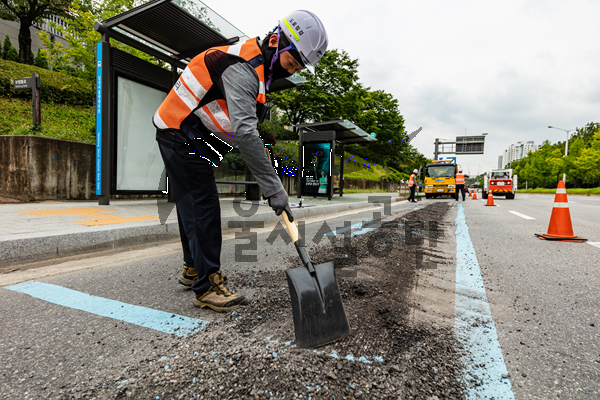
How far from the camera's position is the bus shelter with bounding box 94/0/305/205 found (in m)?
6.01

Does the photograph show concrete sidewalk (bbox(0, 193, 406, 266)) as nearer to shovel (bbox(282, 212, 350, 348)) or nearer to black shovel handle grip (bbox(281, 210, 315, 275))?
black shovel handle grip (bbox(281, 210, 315, 275))

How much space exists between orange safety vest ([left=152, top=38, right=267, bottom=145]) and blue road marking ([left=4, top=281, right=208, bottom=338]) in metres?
1.17

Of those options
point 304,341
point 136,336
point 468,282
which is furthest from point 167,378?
point 468,282

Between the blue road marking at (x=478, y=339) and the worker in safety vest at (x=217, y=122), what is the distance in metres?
1.17

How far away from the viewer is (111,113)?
6219 mm

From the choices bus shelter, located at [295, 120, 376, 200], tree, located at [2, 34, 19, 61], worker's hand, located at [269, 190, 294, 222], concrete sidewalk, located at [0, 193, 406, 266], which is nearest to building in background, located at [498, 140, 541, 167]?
bus shelter, located at [295, 120, 376, 200]

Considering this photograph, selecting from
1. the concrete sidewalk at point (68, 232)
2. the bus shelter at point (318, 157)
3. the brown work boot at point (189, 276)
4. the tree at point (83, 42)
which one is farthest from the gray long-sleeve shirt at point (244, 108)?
the tree at point (83, 42)

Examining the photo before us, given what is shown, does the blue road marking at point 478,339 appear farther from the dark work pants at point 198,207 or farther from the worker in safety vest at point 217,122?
the dark work pants at point 198,207

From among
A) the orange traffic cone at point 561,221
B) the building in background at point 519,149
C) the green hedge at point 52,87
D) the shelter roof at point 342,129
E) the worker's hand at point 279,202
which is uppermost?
the building in background at point 519,149

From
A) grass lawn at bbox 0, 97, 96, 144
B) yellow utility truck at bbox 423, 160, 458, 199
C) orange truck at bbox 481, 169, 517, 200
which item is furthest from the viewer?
orange truck at bbox 481, 169, 517, 200

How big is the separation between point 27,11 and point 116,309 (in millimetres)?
25392

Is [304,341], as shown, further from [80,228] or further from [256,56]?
[80,228]

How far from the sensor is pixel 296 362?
4.57ft

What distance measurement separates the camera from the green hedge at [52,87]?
42.7 ft
